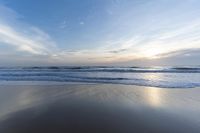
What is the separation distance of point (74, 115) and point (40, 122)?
105 centimetres

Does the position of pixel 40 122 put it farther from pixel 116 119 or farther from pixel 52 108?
pixel 116 119

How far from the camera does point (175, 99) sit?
7273mm

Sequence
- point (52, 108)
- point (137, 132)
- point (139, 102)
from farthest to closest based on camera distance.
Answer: point (139, 102) → point (52, 108) → point (137, 132)

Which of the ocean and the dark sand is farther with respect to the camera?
the ocean

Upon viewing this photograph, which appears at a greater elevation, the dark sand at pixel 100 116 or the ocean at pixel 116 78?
the ocean at pixel 116 78

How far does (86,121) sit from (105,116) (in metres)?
0.70

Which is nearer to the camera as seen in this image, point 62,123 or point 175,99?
point 62,123

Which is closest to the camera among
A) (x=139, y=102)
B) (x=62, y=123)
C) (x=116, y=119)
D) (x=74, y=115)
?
(x=62, y=123)

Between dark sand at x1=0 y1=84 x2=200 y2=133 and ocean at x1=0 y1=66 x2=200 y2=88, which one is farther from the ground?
ocean at x1=0 y1=66 x2=200 y2=88

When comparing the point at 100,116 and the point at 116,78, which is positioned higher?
the point at 116,78

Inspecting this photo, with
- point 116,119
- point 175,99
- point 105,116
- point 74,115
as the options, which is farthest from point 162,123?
point 175,99

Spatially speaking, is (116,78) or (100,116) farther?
(116,78)

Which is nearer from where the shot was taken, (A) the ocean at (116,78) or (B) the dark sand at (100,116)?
(B) the dark sand at (100,116)

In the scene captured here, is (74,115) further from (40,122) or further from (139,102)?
(139,102)
